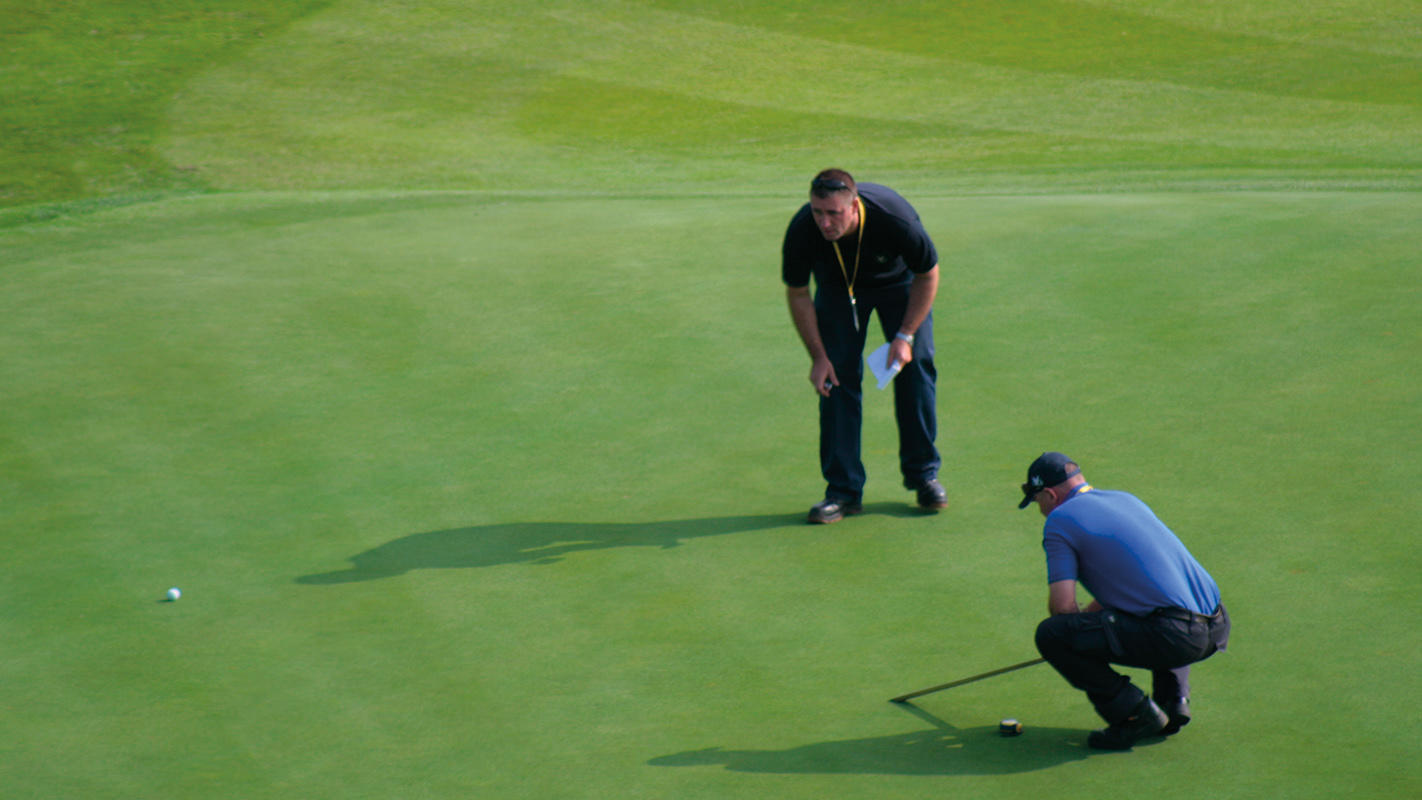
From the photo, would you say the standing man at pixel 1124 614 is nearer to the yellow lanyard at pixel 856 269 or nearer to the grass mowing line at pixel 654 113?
the yellow lanyard at pixel 856 269

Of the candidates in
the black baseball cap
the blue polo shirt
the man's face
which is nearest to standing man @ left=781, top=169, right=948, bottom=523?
the man's face

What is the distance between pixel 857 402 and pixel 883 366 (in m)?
0.44

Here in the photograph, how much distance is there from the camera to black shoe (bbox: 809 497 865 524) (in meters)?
7.36

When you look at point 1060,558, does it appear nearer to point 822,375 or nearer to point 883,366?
point 883,366

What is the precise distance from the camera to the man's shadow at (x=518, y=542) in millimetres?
6918

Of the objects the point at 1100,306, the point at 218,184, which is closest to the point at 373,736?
the point at 1100,306

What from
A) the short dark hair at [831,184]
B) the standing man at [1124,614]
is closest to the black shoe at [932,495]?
the short dark hair at [831,184]

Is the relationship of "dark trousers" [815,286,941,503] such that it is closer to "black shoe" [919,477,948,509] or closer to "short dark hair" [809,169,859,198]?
"black shoe" [919,477,948,509]

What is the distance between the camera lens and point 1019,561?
6.70 metres

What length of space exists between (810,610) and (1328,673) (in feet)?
6.66

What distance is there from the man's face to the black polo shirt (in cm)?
22

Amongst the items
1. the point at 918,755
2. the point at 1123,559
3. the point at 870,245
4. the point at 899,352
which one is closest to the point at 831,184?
the point at 870,245

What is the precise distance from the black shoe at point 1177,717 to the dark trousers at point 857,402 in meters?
2.36

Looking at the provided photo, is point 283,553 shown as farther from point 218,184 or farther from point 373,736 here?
point 218,184
